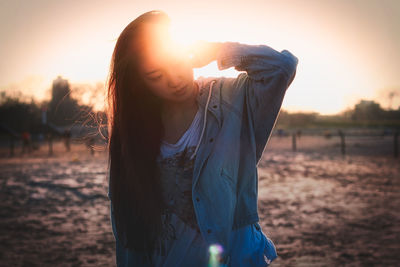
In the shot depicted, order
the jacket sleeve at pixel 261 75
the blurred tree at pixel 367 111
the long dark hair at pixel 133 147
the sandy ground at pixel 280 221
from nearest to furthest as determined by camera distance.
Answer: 1. the jacket sleeve at pixel 261 75
2. the long dark hair at pixel 133 147
3. the sandy ground at pixel 280 221
4. the blurred tree at pixel 367 111

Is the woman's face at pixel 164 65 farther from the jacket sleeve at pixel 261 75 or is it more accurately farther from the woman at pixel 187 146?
the jacket sleeve at pixel 261 75

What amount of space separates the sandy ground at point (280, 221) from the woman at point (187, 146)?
0.71 meters

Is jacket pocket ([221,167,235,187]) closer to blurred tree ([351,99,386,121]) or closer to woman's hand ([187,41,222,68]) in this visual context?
woman's hand ([187,41,222,68])

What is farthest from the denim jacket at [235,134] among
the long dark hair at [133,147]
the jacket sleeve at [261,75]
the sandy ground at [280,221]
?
the sandy ground at [280,221]

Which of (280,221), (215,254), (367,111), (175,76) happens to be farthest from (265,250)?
(367,111)

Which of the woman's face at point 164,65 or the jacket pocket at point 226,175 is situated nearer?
the jacket pocket at point 226,175

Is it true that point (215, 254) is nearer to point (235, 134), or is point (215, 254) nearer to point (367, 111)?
point (235, 134)

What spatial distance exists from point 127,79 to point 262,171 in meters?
11.8

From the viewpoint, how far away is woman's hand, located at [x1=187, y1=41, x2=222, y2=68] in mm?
1537

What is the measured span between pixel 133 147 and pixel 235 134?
595 mm

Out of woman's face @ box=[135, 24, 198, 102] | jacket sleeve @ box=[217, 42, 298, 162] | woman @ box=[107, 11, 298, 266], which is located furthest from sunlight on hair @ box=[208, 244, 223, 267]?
woman's face @ box=[135, 24, 198, 102]

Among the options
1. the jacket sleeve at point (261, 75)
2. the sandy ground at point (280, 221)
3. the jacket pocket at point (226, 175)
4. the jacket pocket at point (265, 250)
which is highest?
the jacket sleeve at point (261, 75)

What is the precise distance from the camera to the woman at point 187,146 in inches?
56.2

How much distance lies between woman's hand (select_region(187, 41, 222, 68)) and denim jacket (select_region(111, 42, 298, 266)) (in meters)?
0.04
